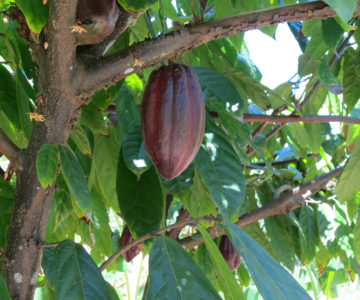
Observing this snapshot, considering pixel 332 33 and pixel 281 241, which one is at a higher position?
pixel 332 33

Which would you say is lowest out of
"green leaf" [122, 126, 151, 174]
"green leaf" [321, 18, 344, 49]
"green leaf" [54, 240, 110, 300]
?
"green leaf" [54, 240, 110, 300]

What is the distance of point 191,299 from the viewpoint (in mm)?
805

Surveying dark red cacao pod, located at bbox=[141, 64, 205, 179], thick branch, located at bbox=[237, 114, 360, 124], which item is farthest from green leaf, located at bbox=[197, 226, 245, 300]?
thick branch, located at bbox=[237, 114, 360, 124]

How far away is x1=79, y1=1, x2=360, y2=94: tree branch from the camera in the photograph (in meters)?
0.79

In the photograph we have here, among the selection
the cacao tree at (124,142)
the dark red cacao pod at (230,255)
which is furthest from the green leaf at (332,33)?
the dark red cacao pod at (230,255)

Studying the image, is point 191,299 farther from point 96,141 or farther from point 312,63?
point 312,63

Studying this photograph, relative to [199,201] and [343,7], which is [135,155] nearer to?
[199,201]

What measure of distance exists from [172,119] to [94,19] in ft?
0.66

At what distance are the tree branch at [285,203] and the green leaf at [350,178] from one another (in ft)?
1.42

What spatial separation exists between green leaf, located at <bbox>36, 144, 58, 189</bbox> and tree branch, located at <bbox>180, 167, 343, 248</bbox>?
1166mm

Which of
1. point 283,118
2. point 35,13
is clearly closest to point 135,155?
point 35,13

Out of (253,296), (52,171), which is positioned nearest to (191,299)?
(52,171)

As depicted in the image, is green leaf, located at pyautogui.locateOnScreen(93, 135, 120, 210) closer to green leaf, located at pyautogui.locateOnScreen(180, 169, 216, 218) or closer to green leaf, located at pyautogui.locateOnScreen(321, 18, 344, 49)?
green leaf, located at pyautogui.locateOnScreen(180, 169, 216, 218)

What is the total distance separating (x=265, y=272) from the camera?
0.74 m
